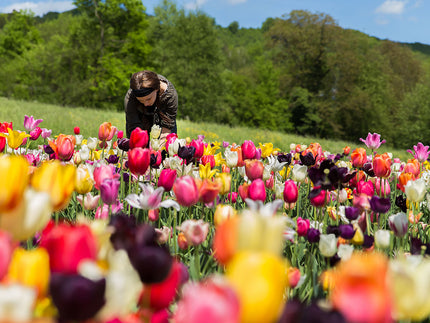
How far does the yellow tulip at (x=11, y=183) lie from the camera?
0.69 m

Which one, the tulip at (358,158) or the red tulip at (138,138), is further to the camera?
the tulip at (358,158)

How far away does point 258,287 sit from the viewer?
51 centimetres

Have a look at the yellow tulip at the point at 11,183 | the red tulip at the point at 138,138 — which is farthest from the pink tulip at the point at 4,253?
the red tulip at the point at 138,138

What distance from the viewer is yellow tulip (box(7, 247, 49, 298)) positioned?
1.89 feet

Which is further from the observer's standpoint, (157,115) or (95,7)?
(95,7)

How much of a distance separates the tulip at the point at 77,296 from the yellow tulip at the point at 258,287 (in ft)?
0.66

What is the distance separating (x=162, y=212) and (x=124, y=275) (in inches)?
84.7

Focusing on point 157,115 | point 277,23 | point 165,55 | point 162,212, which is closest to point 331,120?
point 277,23

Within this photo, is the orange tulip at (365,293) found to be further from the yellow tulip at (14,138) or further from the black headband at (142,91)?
the black headband at (142,91)

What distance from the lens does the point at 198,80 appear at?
32.8 m

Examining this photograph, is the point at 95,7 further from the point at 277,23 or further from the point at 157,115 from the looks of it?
the point at 157,115

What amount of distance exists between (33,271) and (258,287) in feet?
1.11

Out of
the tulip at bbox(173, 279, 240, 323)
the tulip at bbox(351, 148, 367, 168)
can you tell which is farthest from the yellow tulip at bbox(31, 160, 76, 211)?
the tulip at bbox(351, 148, 367, 168)

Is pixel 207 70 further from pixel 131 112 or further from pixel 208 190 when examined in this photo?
pixel 208 190
